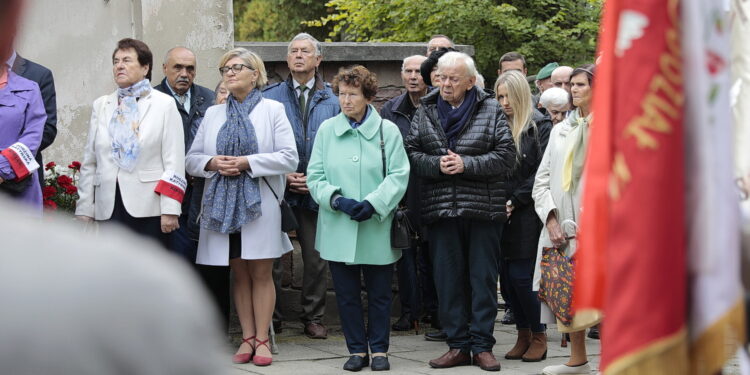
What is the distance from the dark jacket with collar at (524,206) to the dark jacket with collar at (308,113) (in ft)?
4.55

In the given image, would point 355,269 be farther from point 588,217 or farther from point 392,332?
point 588,217

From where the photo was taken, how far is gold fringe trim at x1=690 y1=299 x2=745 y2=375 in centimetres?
235

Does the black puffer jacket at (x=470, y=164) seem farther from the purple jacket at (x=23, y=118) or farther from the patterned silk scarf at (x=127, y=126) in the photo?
the purple jacket at (x=23, y=118)

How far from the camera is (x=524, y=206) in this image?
8.16 meters

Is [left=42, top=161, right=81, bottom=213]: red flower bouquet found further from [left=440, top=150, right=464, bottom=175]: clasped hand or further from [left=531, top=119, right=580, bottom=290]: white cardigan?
[left=531, top=119, right=580, bottom=290]: white cardigan

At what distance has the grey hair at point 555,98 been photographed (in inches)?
360

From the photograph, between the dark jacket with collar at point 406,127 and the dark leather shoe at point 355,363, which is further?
the dark jacket with collar at point 406,127

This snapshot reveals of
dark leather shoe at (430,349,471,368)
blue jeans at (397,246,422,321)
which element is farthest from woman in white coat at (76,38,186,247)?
blue jeans at (397,246,422,321)

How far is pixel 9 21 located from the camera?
1.10 metres

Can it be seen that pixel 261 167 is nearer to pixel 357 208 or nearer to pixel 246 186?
pixel 246 186

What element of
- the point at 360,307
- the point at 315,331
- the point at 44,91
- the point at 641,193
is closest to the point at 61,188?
the point at 44,91

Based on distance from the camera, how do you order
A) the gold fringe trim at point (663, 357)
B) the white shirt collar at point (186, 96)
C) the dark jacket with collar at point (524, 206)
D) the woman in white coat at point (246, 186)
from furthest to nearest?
1. the white shirt collar at point (186, 96)
2. the dark jacket with collar at point (524, 206)
3. the woman in white coat at point (246, 186)
4. the gold fringe trim at point (663, 357)

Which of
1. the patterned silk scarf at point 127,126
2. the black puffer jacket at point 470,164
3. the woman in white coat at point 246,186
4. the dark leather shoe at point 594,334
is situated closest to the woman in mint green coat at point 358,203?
the black puffer jacket at point 470,164

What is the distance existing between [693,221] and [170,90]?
21.0ft
